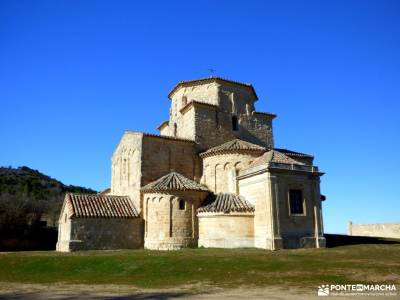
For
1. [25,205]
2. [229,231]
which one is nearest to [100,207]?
[229,231]

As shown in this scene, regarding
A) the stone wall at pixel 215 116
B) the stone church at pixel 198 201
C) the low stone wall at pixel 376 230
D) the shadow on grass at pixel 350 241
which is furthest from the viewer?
the low stone wall at pixel 376 230

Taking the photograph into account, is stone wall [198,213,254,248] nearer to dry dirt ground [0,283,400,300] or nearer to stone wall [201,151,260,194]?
stone wall [201,151,260,194]

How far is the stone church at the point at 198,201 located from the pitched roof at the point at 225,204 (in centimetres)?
6

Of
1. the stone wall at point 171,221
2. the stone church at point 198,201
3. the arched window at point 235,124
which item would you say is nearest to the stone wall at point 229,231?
the stone church at point 198,201

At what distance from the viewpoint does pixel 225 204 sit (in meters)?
22.4

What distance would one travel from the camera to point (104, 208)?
23.5 m

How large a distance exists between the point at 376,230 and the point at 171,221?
2532 cm

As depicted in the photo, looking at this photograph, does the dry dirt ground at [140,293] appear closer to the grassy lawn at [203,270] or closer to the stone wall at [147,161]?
the grassy lawn at [203,270]

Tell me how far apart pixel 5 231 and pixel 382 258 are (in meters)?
31.3

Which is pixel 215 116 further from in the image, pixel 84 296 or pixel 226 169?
pixel 84 296

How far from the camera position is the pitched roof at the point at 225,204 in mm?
22031

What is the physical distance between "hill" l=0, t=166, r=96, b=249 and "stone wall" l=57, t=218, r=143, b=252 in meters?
12.0

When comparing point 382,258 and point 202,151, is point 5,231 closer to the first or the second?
point 202,151

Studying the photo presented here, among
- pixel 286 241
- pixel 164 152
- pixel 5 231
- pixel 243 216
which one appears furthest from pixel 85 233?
pixel 5 231
